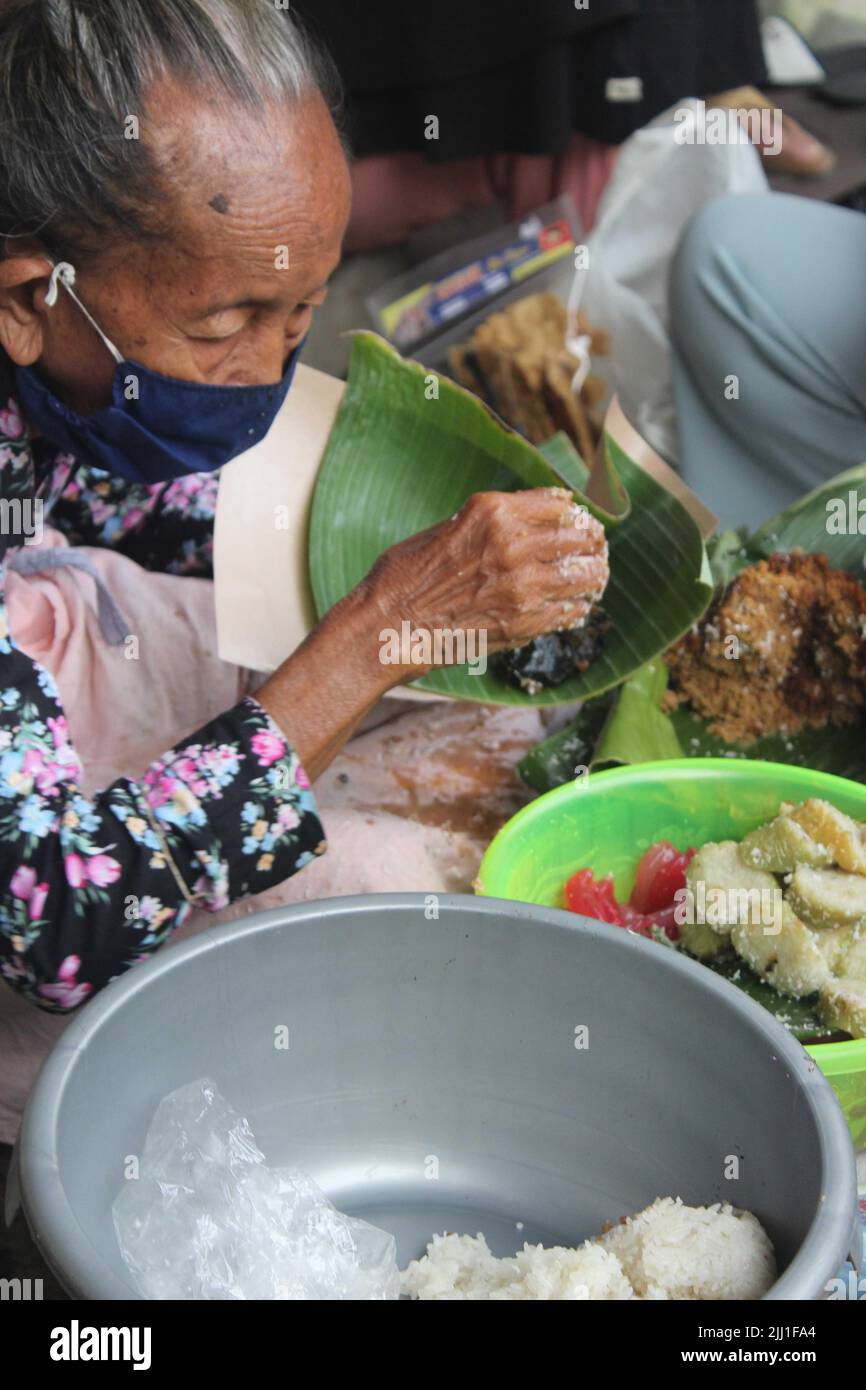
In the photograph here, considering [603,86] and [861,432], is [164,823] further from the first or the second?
Answer: [603,86]

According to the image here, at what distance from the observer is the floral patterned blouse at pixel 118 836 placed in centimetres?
133

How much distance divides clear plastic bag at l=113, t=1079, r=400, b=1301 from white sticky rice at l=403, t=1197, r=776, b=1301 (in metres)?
0.08

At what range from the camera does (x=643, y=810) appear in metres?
1.65

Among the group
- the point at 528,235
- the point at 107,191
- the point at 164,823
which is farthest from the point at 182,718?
the point at 528,235

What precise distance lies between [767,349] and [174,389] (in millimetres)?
1782

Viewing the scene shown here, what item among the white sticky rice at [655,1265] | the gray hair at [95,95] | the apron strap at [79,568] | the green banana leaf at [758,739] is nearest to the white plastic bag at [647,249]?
the green banana leaf at [758,739]

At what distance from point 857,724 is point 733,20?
2.46m

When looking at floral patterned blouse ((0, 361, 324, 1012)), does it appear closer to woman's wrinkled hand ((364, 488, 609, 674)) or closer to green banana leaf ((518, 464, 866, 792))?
woman's wrinkled hand ((364, 488, 609, 674))

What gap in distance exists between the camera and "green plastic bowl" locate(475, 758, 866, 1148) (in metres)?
1.58

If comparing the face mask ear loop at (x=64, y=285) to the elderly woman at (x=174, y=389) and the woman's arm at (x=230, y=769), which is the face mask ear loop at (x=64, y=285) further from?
the woman's arm at (x=230, y=769)

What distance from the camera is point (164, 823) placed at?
1.40 metres

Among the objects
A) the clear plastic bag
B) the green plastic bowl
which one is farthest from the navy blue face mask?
the clear plastic bag

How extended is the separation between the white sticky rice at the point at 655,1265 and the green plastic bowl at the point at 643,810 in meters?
0.49

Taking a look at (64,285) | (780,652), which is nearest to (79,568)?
(64,285)
